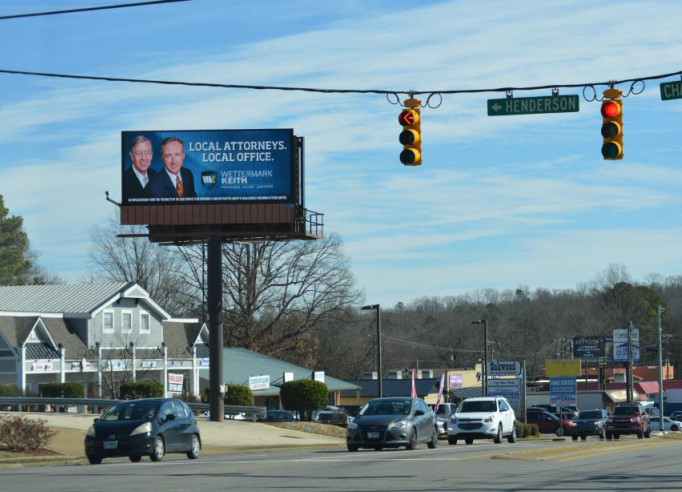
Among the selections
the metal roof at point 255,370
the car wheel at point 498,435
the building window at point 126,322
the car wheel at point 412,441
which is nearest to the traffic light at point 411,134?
the car wheel at point 412,441

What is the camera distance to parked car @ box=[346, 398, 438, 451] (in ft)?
103

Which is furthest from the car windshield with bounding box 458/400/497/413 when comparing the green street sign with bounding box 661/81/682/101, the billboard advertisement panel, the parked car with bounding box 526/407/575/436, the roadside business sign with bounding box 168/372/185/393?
the parked car with bounding box 526/407/575/436

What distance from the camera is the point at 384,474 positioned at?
69.7 feet

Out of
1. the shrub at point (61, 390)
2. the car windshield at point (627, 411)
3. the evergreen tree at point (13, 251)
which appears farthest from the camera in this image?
the evergreen tree at point (13, 251)

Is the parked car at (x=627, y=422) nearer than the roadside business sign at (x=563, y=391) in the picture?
Yes

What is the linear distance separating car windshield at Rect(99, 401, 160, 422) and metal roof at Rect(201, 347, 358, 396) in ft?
130

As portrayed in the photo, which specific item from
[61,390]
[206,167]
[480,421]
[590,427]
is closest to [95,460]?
[480,421]

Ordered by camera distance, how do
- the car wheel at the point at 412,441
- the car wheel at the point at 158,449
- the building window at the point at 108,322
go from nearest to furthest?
the car wheel at the point at 158,449, the car wheel at the point at 412,441, the building window at the point at 108,322

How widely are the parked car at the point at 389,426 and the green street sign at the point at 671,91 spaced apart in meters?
14.5

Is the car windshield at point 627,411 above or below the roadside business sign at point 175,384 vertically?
below

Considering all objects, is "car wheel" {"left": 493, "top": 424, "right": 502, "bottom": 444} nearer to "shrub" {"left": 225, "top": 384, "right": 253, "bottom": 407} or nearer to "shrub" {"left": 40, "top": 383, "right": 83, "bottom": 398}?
"shrub" {"left": 225, "top": 384, "right": 253, "bottom": 407}

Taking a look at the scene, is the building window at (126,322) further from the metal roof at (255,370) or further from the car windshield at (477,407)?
the car windshield at (477,407)

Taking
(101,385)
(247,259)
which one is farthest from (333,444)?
(247,259)

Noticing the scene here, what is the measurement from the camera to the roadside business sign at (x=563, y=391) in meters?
59.4
